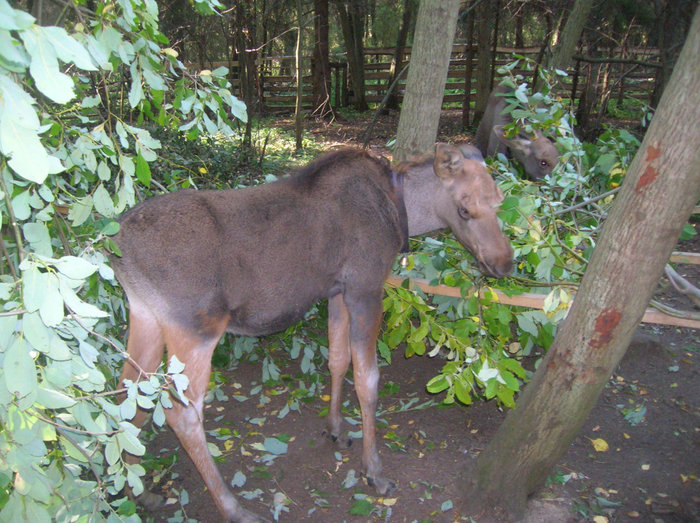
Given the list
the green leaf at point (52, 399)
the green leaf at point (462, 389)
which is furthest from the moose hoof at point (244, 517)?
the green leaf at point (52, 399)

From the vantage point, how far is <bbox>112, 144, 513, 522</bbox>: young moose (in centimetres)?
331

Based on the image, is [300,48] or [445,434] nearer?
[445,434]

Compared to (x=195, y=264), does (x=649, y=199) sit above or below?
above

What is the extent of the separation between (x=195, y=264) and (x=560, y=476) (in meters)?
2.81

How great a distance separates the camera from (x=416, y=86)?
5500 millimetres

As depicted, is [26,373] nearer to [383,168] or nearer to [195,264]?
[195,264]

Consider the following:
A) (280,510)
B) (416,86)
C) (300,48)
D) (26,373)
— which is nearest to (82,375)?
(26,373)

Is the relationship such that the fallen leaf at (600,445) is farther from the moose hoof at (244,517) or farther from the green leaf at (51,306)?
the green leaf at (51,306)

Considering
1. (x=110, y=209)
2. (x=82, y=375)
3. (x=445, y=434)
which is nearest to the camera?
(x=82, y=375)

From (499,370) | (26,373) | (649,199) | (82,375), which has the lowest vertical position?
(499,370)

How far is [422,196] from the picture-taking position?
4195mm

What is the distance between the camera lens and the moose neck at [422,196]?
13.7 ft

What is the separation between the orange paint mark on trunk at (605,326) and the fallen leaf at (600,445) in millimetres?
1522

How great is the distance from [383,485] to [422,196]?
81.6 inches
